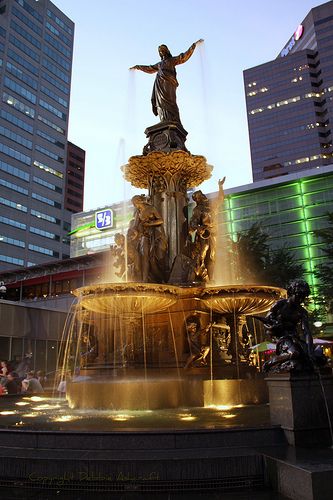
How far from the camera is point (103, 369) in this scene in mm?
11250

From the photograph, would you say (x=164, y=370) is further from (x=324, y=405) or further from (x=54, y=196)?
(x=54, y=196)

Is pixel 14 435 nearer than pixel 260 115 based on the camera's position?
Yes

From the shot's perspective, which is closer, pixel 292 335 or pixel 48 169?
pixel 292 335

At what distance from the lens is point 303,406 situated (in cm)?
608

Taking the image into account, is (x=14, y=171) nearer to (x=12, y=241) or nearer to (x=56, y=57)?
(x=12, y=241)

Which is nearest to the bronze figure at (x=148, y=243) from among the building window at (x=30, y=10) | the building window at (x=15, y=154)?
the building window at (x=15, y=154)

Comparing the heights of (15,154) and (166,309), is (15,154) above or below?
above

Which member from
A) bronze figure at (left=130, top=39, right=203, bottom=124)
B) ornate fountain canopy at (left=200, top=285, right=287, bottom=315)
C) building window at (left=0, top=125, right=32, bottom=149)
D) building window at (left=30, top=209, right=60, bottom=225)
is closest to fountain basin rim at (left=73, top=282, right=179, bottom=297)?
ornate fountain canopy at (left=200, top=285, right=287, bottom=315)

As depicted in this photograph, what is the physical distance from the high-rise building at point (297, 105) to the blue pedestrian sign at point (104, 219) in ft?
195

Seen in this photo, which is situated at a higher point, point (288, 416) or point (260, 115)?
point (260, 115)

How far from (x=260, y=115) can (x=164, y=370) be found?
138331 millimetres

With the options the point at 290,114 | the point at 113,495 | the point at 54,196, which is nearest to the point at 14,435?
the point at 113,495

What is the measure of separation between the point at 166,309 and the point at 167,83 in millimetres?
8395

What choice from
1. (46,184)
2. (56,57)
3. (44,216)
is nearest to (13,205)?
(44,216)
